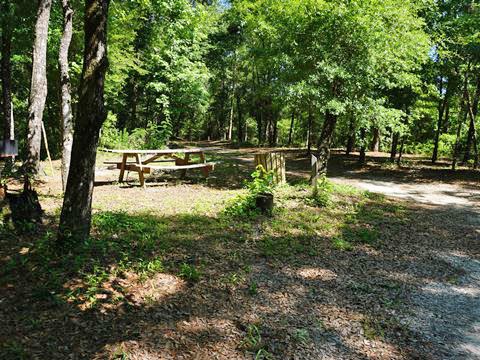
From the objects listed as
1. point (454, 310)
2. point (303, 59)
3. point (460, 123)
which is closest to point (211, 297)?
point (454, 310)

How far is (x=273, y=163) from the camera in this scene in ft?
36.5

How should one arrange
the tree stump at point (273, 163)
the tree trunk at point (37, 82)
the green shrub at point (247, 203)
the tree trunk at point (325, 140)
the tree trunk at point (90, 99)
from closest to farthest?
the tree trunk at point (90, 99) → the green shrub at point (247, 203) → the tree trunk at point (37, 82) → the tree stump at point (273, 163) → the tree trunk at point (325, 140)

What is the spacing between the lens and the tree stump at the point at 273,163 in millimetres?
10894

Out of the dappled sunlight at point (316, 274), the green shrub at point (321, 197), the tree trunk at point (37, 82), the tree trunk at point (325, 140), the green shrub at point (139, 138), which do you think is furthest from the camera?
the green shrub at point (139, 138)

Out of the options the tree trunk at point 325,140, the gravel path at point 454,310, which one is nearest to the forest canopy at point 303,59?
the tree trunk at point 325,140

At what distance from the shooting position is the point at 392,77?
1136 cm

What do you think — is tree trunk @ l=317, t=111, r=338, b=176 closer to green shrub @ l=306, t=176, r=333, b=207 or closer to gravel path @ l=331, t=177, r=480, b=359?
green shrub @ l=306, t=176, r=333, b=207

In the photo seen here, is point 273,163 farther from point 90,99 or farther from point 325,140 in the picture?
point 90,99

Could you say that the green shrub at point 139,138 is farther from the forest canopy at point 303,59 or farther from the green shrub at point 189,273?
the green shrub at point 189,273

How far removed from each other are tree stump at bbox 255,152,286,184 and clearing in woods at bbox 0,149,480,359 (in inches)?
102

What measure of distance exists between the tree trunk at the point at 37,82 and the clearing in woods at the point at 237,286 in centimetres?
135

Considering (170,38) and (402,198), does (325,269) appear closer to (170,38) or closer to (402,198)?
(402,198)

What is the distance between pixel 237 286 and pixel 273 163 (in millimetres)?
6577

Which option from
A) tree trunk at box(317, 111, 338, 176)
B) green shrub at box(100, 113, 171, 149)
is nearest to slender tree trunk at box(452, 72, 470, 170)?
tree trunk at box(317, 111, 338, 176)
